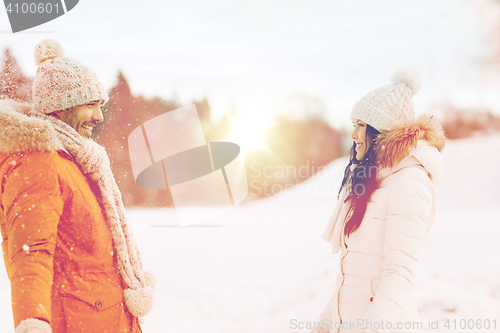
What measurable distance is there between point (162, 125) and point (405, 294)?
151 inches

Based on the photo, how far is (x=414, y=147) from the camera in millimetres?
1420

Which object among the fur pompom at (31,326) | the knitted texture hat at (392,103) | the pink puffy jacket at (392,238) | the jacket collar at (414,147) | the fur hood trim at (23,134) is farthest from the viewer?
the knitted texture hat at (392,103)

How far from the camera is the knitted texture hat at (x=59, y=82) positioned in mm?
1365

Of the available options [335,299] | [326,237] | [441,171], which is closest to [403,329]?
[335,299]

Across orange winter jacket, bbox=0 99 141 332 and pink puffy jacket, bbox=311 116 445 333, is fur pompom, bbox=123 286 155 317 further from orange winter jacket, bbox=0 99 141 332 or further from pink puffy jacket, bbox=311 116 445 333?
pink puffy jacket, bbox=311 116 445 333

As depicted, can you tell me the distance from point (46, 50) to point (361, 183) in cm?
151

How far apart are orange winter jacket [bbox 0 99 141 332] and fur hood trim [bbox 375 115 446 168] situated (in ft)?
4.09

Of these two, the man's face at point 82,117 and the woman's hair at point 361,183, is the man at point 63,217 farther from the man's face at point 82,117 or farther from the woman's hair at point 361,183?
the woman's hair at point 361,183

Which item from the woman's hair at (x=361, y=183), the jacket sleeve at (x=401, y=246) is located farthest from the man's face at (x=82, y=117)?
the jacket sleeve at (x=401, y=246)

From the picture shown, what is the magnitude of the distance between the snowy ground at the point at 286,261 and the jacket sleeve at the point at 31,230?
2341 millimetres

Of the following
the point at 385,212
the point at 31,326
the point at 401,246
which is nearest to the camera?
the point at 31,326

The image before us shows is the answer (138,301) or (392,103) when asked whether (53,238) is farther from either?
(392,103)

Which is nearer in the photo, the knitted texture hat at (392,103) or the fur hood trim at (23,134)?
the fur hood trim at (23,134)

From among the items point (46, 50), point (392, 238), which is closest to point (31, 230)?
point (46, 50)
